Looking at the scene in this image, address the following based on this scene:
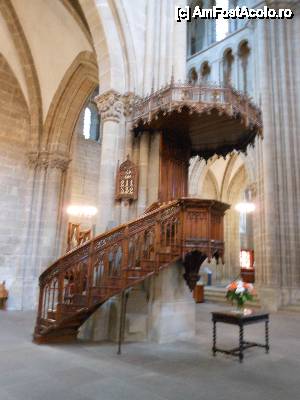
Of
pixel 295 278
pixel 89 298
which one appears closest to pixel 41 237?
pixel 89 298

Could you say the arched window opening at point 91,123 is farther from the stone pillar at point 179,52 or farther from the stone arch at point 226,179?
the stone pillar at point 179,52

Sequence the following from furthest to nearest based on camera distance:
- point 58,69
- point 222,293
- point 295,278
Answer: point 222,293 → point 295,278 → point 58,69

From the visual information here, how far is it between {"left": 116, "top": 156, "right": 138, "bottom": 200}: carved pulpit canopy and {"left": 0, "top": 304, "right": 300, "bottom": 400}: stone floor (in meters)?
2.78

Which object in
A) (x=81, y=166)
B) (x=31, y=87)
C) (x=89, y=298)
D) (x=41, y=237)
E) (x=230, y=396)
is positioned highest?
(x=31, y=87)

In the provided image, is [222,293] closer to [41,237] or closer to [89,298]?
[41,237]

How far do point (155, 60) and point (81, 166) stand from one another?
9.65 meters

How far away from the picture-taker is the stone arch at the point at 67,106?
37.4ft

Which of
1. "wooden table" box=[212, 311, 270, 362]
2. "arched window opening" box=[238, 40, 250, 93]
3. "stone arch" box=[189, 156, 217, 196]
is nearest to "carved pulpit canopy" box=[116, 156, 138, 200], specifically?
"wooden table" box=[212, 311, 270, 362]

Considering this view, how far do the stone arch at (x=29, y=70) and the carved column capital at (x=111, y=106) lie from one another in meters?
5.24

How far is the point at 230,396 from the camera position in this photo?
12.3 ft

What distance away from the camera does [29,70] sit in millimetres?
11289

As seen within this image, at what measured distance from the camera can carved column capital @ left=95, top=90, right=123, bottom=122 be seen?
7.20 m

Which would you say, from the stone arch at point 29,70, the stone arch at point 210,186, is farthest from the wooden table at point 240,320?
the stone arch at point 210,186

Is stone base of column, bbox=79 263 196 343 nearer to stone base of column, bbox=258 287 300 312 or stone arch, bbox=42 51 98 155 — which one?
stone base of column, bbox=258 287 300 312
